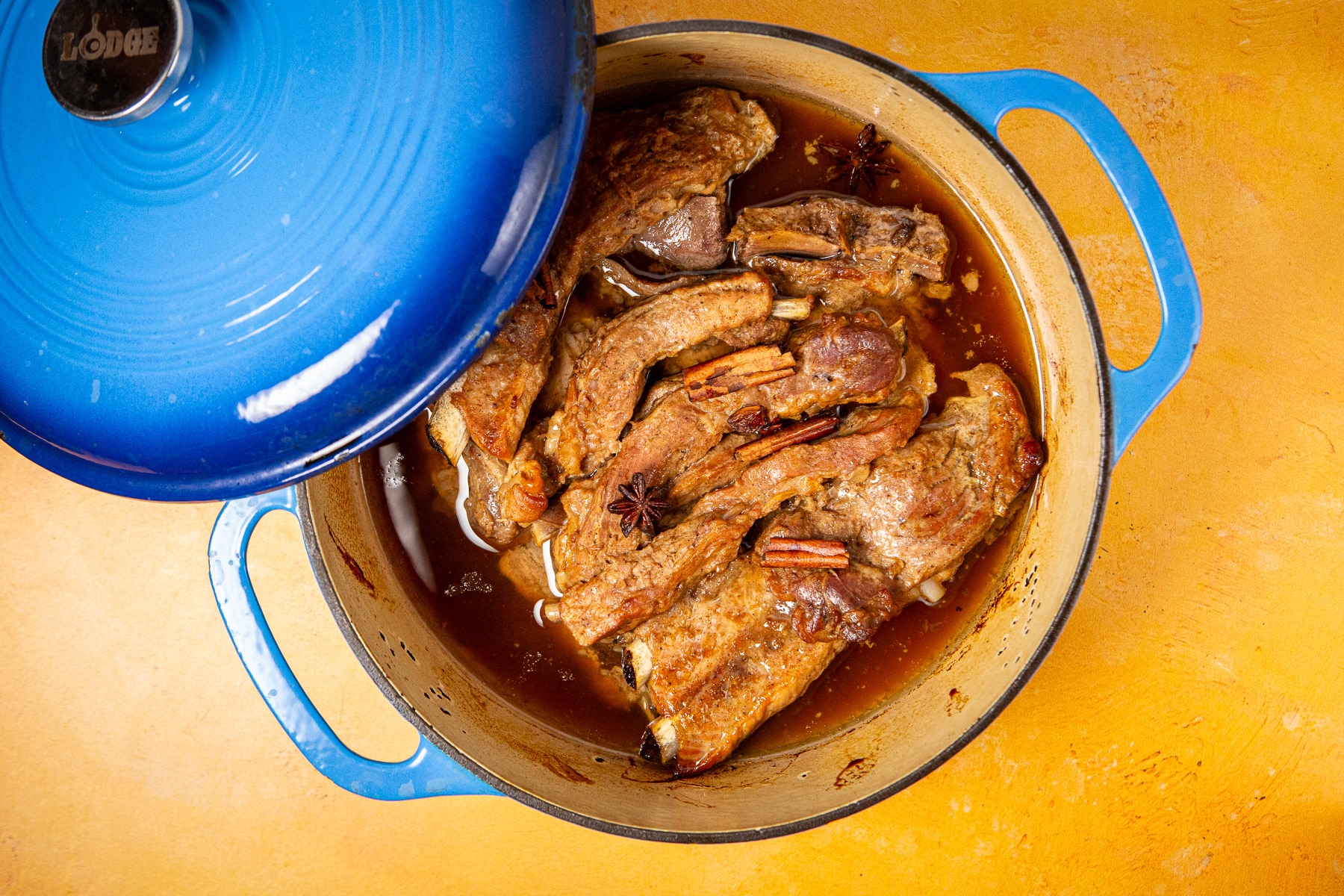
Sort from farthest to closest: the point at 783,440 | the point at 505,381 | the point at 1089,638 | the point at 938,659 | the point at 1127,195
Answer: the point at 1089,638 → the point at 938,659 → the point at 783,440 → the point at 505,381 → the point at 1127,195

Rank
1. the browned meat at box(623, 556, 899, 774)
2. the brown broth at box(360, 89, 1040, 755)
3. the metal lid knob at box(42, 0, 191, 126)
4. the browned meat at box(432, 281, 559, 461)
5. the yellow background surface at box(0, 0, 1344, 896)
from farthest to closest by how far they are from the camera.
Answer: the yellow background surface at box(0, 0, 1344, 896) → the brown broth at box(360, 89, 1040, 755) → the browned meat at box(623, 556, 899, 774) → the browned meat at box(432, 281, 559, 461) → the metal lid knob at box(42, 0, 191, 126)

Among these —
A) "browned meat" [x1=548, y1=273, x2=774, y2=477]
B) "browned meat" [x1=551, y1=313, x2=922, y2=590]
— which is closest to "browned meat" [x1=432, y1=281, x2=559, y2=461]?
"browned meat" [x1=548, y1=273, x2=774, y2=477]

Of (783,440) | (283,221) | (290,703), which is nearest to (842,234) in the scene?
(783,440)

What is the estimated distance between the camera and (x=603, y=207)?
172 centimetres

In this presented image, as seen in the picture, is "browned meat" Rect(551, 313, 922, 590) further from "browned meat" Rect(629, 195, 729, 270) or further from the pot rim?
the pot rim

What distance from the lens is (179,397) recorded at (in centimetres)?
115

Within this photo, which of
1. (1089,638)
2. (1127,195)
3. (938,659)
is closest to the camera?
(1127,195)

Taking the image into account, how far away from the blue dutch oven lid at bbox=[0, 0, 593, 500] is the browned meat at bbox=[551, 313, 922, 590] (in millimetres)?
653

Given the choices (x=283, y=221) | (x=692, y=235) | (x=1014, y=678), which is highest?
(x=283, y=221)

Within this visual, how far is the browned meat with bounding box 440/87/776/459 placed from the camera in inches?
66.7

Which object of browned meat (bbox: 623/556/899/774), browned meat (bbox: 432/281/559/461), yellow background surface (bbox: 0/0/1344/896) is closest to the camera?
browned meat (bbox: 432/281/559/461)

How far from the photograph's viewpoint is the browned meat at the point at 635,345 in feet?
5.68

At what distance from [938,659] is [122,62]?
2.04 metres

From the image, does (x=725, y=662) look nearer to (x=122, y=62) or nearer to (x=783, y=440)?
(x=783, y=440)
